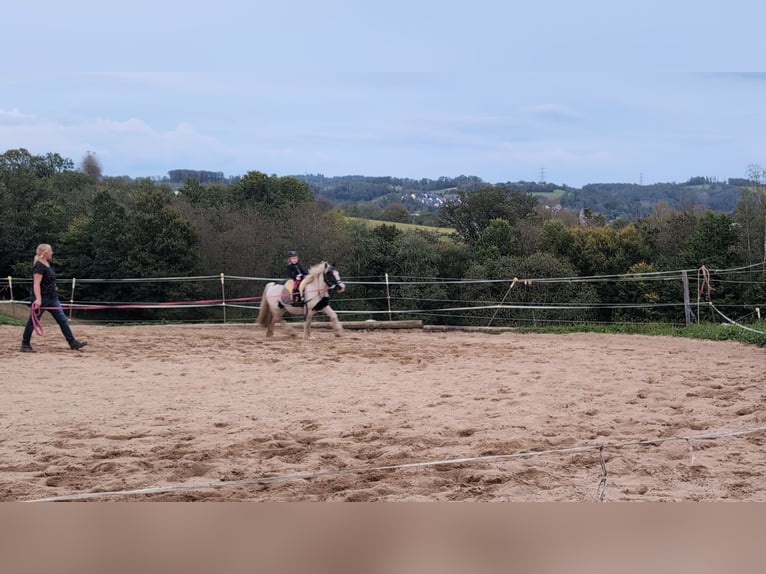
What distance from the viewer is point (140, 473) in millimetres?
3455

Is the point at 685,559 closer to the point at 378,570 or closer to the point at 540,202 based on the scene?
the point at 378,570

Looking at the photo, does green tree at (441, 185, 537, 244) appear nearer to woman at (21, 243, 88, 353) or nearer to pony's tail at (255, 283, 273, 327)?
pony's tail at (255, 283, 273, 327)

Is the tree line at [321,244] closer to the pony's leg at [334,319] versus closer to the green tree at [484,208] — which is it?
the green tree at [484,208]

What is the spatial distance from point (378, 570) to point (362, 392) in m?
5.28

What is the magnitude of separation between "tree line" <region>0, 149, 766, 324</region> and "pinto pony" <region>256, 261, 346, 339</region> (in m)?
5.99

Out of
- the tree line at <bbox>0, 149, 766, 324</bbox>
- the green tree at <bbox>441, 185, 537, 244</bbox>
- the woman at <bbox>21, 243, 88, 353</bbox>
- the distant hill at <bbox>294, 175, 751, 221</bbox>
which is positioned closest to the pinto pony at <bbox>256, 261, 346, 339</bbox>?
the distant hill at <bbox>294, 175, 751, 221</bbox>

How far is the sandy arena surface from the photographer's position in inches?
121

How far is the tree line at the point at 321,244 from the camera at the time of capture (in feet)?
53.0

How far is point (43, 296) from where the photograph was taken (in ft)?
27.7

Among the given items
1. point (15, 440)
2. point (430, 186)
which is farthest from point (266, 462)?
point (430, 186)

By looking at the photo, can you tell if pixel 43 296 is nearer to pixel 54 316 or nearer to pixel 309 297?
pixel 54 316

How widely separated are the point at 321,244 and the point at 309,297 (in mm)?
11746

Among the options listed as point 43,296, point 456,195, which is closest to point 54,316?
point 43,296

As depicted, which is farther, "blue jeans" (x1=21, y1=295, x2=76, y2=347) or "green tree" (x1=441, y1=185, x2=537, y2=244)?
"green tree" (x1=441, y1=185, x2=537, y2=244)
